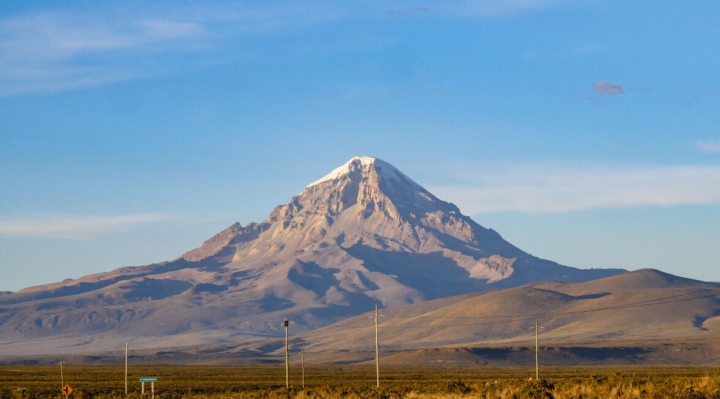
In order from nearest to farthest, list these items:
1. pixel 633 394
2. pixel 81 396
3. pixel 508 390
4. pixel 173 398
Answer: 1. pixel 633 394
2. pixel 508 390
3. pixel 173 398
4. pixel 81 396

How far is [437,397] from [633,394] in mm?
9043

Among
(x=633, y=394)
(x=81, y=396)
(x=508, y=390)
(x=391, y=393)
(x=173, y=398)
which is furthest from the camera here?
(x=81, y=396)

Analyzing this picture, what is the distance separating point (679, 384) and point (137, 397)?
32681mm

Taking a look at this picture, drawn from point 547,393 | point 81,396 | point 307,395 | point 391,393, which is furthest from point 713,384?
point 81,396

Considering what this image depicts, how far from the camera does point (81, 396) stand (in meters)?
69.8

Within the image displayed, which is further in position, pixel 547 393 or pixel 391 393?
pixel 391 393

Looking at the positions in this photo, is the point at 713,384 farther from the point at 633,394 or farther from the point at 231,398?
the point at 231,398

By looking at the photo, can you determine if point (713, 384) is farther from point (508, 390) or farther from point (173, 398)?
point (173, 398)

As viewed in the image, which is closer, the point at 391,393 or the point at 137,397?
the point at 391,393

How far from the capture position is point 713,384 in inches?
1948

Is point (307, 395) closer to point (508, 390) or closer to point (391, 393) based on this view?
point (391, 393)

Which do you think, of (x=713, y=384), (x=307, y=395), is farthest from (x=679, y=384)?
(x=307, y=395)

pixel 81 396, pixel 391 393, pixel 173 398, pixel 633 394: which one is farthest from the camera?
pixel 81 396

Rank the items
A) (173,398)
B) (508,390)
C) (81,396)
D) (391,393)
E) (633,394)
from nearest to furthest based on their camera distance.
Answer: (633,394), (508,390), (391,393), (173,398), (81,396)
